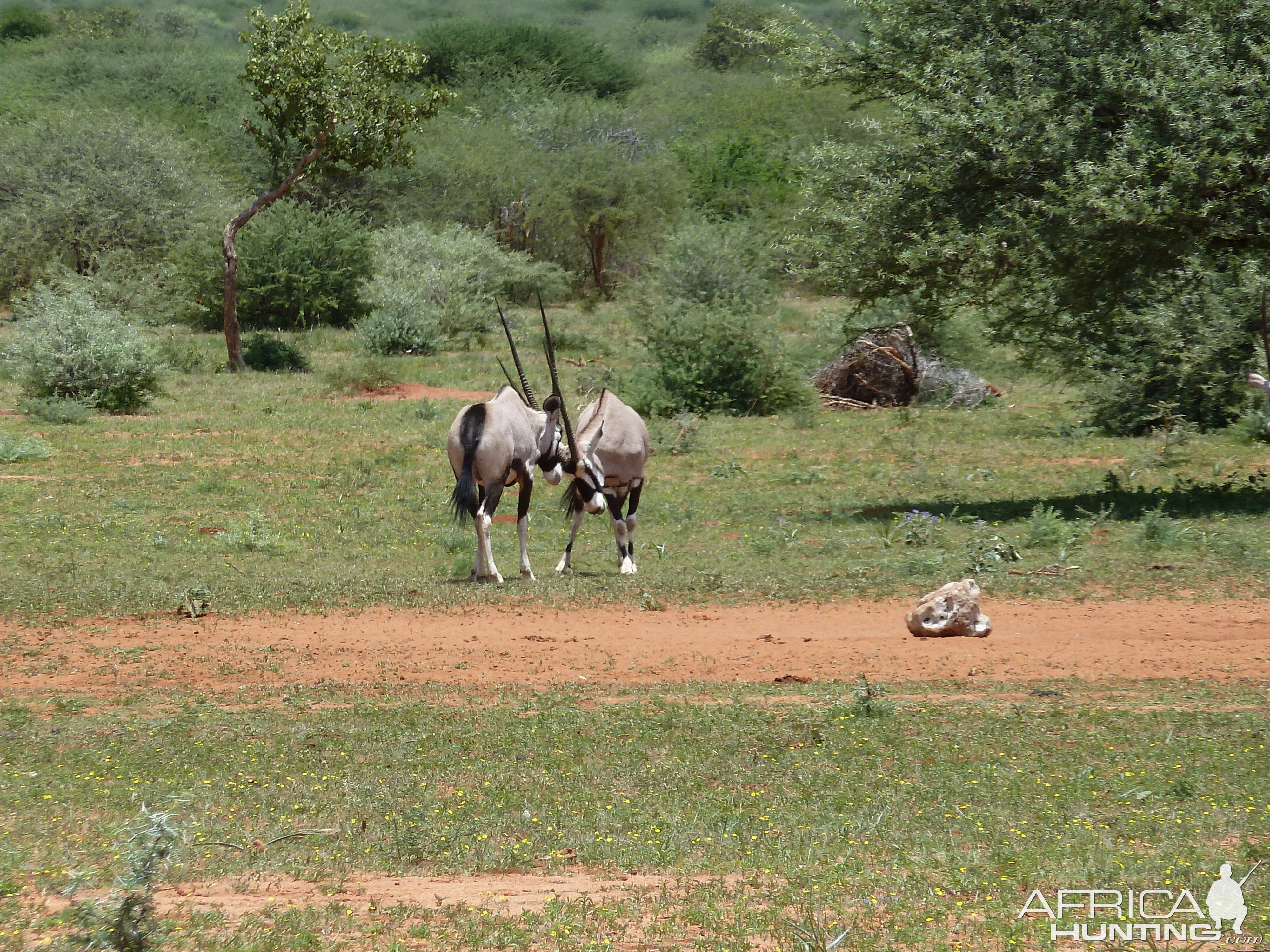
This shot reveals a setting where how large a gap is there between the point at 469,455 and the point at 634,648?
3.36 m

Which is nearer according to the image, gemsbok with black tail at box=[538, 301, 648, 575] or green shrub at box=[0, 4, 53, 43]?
gemsbok with black tail at box=[538, 301, 648, 575]

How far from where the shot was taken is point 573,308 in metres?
40.1

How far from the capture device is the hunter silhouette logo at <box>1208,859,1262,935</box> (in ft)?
16.6

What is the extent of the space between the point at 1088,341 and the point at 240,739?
16067 millimetres

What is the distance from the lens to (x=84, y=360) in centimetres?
2348

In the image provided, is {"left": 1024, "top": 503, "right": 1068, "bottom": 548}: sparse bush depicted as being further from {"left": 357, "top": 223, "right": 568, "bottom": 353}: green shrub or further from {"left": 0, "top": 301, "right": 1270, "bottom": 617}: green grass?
{"left": 357, "top": 223, "right": 568, "bottom": 353}: green shrub

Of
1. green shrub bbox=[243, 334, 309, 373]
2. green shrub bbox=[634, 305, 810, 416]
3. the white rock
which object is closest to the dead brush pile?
green shrub bbox=[634, 305, 810, 416]

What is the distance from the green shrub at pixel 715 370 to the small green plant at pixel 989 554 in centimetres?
1052

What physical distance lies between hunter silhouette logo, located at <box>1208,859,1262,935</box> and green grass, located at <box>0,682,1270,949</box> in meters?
0.08

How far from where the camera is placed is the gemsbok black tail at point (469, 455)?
1271 centimetres

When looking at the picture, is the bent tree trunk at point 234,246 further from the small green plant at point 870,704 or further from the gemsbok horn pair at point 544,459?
the small green plant at point 870,704

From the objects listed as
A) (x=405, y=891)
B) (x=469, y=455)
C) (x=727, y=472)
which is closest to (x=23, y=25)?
(x=727, y=472)

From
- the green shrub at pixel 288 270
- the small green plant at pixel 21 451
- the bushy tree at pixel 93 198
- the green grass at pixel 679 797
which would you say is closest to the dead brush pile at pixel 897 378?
the small green plant at pixel 21 451

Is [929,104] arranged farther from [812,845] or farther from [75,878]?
[75,878]
